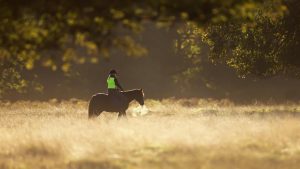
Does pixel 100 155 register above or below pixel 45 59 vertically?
below

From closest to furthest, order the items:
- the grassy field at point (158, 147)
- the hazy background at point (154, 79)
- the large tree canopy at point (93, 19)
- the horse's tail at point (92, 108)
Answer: the large tree canopy at point (93, 19) < the grassy field at point (158, 147) < the horse's tail at point (92, 108) < the hazy background at point (154, 79)

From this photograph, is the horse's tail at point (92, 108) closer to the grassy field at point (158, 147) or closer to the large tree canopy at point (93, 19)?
the grassy field at point (158, 147)

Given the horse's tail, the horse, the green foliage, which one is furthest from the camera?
the green foliage

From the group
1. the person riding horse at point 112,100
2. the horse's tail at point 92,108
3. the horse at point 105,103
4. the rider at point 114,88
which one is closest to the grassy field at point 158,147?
the rider at point 114,88

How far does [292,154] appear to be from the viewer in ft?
54.1

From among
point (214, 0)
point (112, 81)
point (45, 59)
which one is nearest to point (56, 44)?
point (45, 59)

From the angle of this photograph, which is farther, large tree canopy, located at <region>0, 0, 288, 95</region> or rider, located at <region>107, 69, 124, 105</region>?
rider, located at <region>107, 69, 124, 105</region>

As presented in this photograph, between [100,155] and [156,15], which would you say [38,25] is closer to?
[156,15]

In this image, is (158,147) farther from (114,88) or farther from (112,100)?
(112,100)

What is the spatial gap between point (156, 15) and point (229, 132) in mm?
10423

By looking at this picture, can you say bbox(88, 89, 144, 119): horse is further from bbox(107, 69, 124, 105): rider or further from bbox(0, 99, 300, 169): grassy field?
bbox(0, 99, 300, 169): grassy field

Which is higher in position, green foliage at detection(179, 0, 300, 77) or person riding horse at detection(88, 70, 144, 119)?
green foliage at detection(179, 0, 300, 77)

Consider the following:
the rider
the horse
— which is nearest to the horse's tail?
the horse

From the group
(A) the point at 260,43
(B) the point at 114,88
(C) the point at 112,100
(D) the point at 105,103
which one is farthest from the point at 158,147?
(A) the point at 260,43
